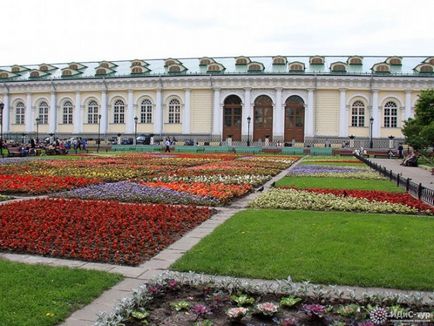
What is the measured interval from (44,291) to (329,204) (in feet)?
31.2

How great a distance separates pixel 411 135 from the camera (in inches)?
1512

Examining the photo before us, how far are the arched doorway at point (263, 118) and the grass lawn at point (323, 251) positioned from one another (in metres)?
53.5

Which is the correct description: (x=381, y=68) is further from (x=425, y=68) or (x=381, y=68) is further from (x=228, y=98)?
(x=228, y=98)

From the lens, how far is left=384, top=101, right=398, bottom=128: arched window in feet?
203

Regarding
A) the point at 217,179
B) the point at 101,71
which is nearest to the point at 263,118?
the point at 101,71

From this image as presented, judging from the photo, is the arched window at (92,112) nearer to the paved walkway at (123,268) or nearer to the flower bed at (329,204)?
the flower bed at (329,204)

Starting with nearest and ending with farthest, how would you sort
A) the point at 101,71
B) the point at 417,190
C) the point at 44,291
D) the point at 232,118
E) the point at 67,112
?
the point at 44,291
the point at 417,190
the point at 232,118
the point at 101,71
the point at 67,112

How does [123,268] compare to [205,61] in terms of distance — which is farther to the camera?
[205,61]

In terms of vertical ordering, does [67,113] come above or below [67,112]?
below

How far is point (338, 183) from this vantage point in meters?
20.4

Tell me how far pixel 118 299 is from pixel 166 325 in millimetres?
982

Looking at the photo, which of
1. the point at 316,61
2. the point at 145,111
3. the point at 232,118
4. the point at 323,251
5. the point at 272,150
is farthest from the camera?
the point at 145,111

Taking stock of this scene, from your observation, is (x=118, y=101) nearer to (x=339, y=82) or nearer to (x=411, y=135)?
(x=339, y=82)

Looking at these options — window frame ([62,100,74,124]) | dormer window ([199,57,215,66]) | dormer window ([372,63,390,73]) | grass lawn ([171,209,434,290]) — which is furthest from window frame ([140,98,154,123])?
grass lawn ([171,209,434,290])
